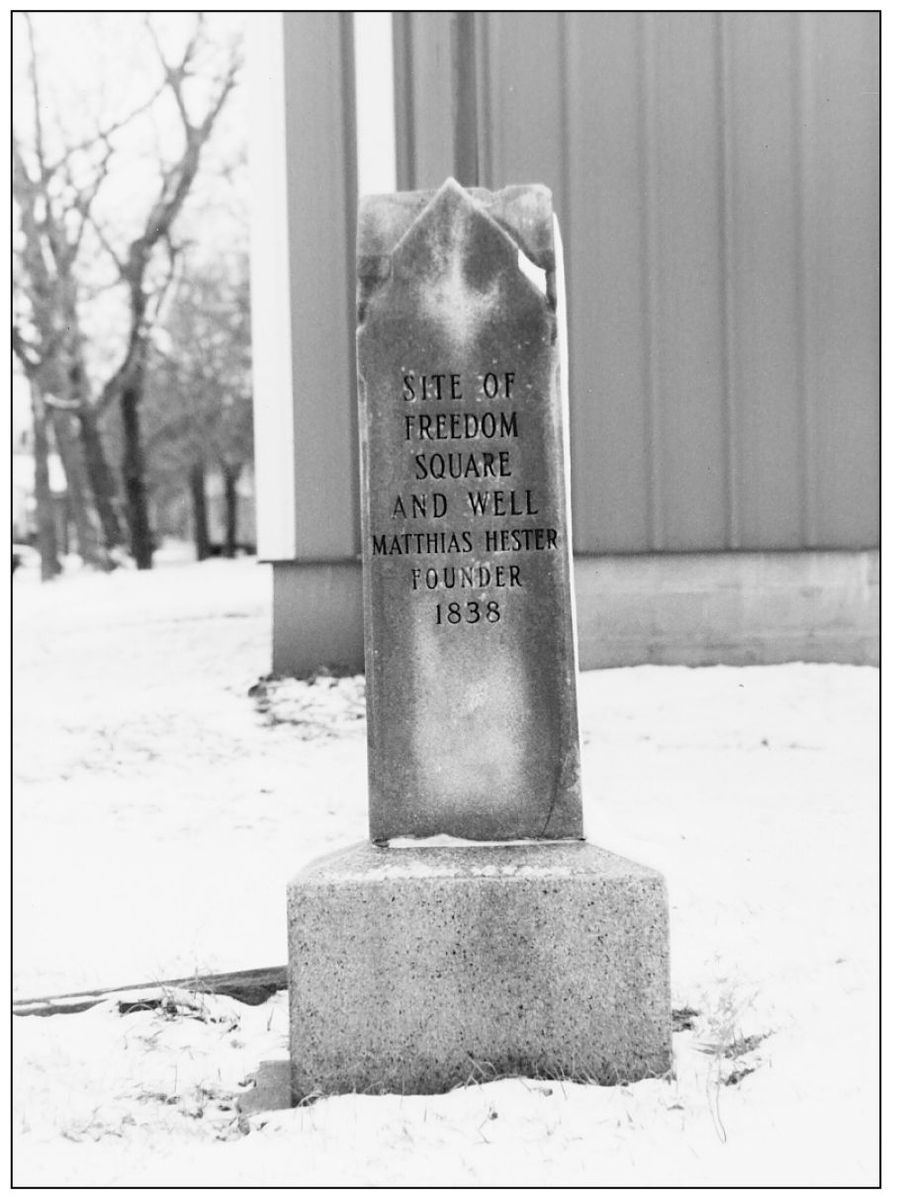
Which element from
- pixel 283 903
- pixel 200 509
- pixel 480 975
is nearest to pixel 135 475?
pixel 200 509

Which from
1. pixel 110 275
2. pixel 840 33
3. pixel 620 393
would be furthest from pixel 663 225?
pixel 110 275

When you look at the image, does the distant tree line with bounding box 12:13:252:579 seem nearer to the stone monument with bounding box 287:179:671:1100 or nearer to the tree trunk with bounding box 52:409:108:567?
the tree trunk with bounding box 52:409:108:567

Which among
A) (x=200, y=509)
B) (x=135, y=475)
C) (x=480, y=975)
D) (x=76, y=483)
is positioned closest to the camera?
(x=480, y=975)

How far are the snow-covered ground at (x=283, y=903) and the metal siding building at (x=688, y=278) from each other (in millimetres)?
681

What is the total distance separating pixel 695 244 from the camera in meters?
8.38

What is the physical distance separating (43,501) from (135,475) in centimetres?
235

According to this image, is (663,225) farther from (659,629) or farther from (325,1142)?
(325,1142)

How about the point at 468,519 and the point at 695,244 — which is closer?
the point at 468,519

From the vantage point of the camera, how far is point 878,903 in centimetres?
461

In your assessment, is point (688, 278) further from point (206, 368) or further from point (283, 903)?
point (206, 368)

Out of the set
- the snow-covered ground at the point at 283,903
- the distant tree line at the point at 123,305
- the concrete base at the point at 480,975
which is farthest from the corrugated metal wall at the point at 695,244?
the distant tree line at the point at 123,305

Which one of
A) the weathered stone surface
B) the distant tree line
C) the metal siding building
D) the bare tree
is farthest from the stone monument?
the bare tree

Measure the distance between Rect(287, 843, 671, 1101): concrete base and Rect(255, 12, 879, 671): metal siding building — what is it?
5.11 metres

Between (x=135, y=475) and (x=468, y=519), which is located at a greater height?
(x=468, y=519)
